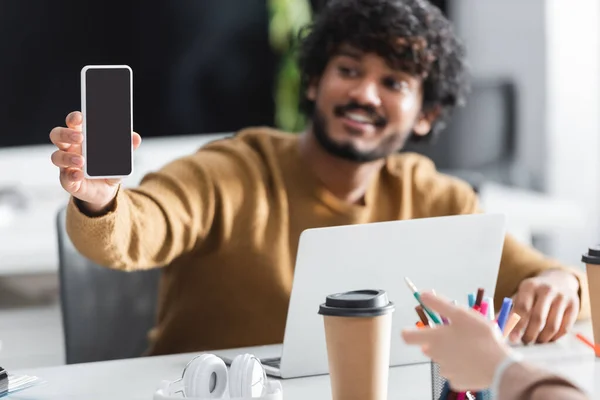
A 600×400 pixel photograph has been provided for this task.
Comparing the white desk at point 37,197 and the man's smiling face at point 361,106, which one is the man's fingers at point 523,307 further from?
the white desk at point 37,197

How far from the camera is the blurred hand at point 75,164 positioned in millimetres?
1265

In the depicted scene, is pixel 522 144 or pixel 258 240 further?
pixel 522 144

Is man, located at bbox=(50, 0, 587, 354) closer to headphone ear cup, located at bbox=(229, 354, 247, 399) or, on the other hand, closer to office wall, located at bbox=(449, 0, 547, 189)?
headphone ear cup, located at bbox=(229, 354, 247, 399)

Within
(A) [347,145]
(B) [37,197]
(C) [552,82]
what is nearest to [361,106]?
(A) [347,145]

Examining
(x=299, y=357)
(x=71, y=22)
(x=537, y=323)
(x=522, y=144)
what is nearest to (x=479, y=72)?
(x=522, y=144)

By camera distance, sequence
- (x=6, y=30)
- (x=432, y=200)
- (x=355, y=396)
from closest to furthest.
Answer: (x=355, y=396), (x=432, y=200), (x=6, y=30)

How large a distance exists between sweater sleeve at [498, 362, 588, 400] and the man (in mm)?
699

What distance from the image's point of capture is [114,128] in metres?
1.18

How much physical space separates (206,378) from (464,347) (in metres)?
0.32

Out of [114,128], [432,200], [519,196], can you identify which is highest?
[114,128]

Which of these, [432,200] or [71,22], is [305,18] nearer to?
[71,22]

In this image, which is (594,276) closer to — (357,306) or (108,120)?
(357,306)

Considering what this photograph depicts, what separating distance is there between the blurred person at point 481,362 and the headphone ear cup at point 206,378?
0.27m

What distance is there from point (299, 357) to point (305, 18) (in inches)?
77.7
